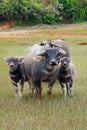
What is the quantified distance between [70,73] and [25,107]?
2.47 metres

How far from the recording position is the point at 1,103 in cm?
1174

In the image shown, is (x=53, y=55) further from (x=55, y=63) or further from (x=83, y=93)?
(x=83, y=93)

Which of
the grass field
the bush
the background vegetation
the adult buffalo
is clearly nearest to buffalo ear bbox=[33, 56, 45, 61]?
the adult buffalo

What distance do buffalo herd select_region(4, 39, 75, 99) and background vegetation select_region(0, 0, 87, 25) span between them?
136 ft

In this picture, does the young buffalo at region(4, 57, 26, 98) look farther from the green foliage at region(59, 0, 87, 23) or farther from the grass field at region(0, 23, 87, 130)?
the green foliage at region(59, 0, 87, 23)

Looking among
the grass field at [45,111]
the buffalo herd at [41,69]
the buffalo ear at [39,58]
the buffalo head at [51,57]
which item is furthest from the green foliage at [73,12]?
the buffalo head at [51,57]

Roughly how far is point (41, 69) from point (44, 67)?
13 centimetres

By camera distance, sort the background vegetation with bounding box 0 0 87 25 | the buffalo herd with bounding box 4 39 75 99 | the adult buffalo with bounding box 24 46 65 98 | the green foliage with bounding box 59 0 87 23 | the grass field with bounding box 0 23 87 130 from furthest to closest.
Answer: the green foliage with bounding box 59 0 87 23, the background vegetation with bounding box 0 0 87 25, the buffalo herd with bounding box 4 39 75 99, the adult buffalo with bounding box 24 46 65 98, the grass field with bounding box 0 23 87 130

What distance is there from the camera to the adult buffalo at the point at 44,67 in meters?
11.7

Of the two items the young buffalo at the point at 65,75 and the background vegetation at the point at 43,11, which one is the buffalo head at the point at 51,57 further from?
the background vegetation at the point at 43,11

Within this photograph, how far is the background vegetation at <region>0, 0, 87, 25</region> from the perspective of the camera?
56281 millimetres

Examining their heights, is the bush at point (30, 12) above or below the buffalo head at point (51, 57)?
below

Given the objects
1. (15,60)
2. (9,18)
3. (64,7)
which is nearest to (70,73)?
(15,60)

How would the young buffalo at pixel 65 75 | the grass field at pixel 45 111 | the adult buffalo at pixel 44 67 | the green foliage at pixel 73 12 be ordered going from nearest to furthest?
the grass field at pixel 45 111 < the adult buffalo at pixel 44 67 < the young buffalo at pixel 65 75 < the green foliage at pixel 73 12
